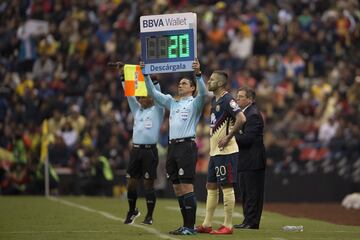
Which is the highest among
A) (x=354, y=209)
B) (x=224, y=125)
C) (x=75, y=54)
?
(x=75, y=54)

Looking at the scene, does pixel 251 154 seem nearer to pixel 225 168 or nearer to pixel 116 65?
pixel 225 168

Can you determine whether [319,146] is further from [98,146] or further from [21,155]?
[21,155]

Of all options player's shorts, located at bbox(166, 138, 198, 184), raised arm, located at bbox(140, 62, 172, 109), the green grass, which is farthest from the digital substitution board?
the green grass

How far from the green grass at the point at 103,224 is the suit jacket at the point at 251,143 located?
0.98 m

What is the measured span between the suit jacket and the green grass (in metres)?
0.98

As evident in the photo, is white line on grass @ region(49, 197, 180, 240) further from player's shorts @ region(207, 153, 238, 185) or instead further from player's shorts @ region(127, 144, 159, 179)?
player's shorts @ region(207, 153, 238, 185)

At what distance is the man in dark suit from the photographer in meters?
15.8

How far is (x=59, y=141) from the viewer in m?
26.7

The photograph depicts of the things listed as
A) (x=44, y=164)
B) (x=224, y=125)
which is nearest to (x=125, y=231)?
(x=224, y=125)

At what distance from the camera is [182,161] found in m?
14.0

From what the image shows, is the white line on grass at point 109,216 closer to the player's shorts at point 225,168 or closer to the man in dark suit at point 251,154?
the player's shorts at point 225,168

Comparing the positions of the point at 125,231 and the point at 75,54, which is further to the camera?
the point at 75,54

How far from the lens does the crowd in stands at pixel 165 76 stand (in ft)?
86.9

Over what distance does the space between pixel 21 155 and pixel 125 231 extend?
12.5 metres
